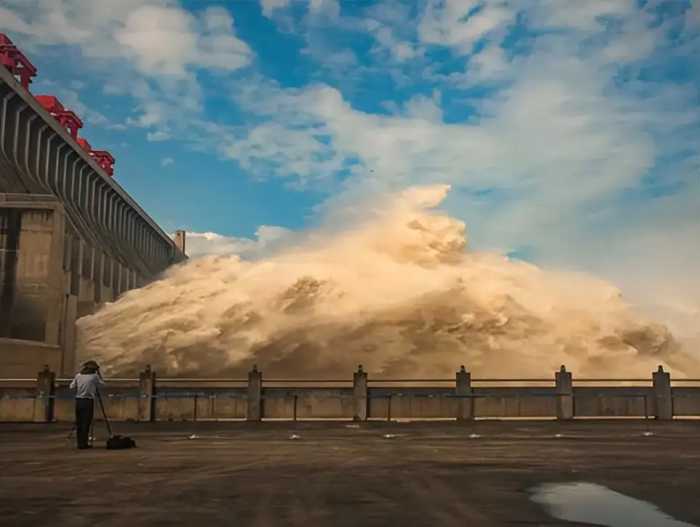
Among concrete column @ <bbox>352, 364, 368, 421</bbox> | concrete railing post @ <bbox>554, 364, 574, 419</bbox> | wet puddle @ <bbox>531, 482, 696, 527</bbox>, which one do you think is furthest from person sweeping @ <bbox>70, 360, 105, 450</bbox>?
concrete railing post @ <bbox>554, 364, 574, 419</bbox>

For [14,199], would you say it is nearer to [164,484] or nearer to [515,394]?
[515,394]

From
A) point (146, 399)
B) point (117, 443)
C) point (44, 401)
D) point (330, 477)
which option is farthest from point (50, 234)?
point (330, 477)

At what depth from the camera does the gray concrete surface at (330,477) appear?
21.9 feet

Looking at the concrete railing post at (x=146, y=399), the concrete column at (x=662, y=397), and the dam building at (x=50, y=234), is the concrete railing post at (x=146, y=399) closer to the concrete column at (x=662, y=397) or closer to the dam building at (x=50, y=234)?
the dam building at (x=50, y=234)

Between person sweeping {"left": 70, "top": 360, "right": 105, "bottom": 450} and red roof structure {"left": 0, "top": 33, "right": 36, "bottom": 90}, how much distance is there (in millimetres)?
46999

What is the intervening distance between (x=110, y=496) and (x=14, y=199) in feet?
105

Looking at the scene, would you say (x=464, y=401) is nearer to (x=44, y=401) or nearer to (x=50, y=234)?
(x=44, y=401)

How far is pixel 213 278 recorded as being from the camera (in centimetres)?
4928

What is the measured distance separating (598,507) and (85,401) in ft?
33.0

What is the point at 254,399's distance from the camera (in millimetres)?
24125

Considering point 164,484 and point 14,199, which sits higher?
point 14,199

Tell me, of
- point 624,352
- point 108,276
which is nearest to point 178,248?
point 108,276

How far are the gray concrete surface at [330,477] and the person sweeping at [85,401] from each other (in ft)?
1.36

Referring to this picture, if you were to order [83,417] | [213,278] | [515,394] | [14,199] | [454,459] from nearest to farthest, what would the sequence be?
[454,459] → [83,417] → [515,394] → [14,199] → [213,278]
